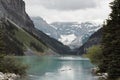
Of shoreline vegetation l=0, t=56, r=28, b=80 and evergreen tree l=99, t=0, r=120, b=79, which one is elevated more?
evergreen tree l=99, t=0, r=120, b=79

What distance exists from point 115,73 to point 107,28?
9638 mm

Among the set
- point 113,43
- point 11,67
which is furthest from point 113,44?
point 11,67

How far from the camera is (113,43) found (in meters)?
63.2

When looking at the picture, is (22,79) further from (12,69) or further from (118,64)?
(118,64)

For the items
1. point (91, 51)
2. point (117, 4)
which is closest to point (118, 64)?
point (117, 4)

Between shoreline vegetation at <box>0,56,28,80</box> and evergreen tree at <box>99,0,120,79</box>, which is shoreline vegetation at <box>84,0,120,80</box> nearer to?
evergreen tree at <box>99,0,120,79</box>

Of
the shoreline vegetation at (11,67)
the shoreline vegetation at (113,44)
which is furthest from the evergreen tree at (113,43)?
the shoreline vegetation at (11,67)

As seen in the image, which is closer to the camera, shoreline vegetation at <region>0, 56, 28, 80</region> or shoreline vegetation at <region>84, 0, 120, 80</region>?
shoreline vegetation at <region>84, 0, 120, 80</region>

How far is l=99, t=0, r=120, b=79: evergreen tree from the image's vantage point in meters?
62.6

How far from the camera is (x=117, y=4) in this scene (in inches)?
2564

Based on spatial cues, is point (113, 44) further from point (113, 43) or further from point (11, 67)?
point (11, 67)

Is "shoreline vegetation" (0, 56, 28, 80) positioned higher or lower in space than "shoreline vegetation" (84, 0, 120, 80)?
lower

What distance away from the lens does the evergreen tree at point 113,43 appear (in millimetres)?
62594

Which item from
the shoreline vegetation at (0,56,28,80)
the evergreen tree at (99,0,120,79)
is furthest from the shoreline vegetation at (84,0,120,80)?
the shoreline vegetation at (0,56,28,80)
